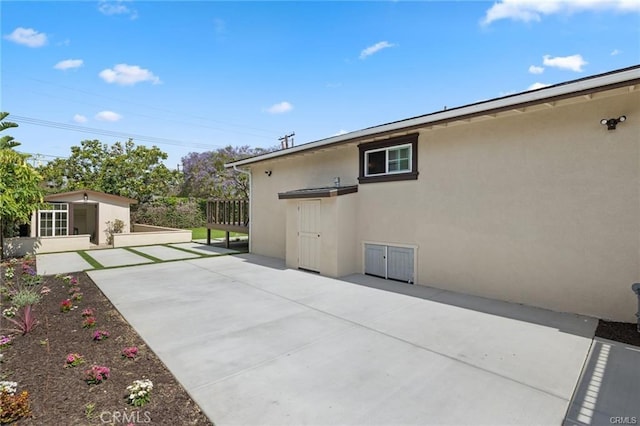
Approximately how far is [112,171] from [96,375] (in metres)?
21.6

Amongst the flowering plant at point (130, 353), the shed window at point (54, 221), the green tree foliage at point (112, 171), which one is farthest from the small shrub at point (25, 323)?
the green tree foliage at point (112, 171)

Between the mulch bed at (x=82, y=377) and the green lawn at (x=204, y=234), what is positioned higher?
the green lawn at (x=204, y=234)

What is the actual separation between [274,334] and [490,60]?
8.78 metres

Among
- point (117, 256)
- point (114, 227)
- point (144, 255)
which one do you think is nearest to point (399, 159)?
point (144, 255)

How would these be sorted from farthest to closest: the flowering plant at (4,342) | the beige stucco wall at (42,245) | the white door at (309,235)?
1. the beige stucco wall at (42,245)
2. the white door at (309,235)
3. the flowering plant at (4,342)

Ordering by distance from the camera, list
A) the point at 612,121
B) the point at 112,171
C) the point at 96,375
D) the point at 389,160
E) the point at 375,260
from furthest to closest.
A: the point at 112,171 → the point at 375,260 → the point at 389,160 → the point at 612,121 → the point at 96,375

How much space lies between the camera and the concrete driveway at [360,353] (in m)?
2.73

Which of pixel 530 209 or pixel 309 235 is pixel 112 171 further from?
pixel 530 209

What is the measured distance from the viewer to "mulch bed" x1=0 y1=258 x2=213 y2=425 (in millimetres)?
2600

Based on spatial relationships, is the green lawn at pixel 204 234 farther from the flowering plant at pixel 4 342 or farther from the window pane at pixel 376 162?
the flowering plant at pixel 4 342

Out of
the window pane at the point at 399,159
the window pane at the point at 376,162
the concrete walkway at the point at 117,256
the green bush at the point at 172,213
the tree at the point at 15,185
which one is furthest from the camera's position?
the green bush at the point at 172,213

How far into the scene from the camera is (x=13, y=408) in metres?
2.51

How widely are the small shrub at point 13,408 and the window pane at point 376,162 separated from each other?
7.40 m

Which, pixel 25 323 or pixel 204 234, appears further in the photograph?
pixel 204 234
